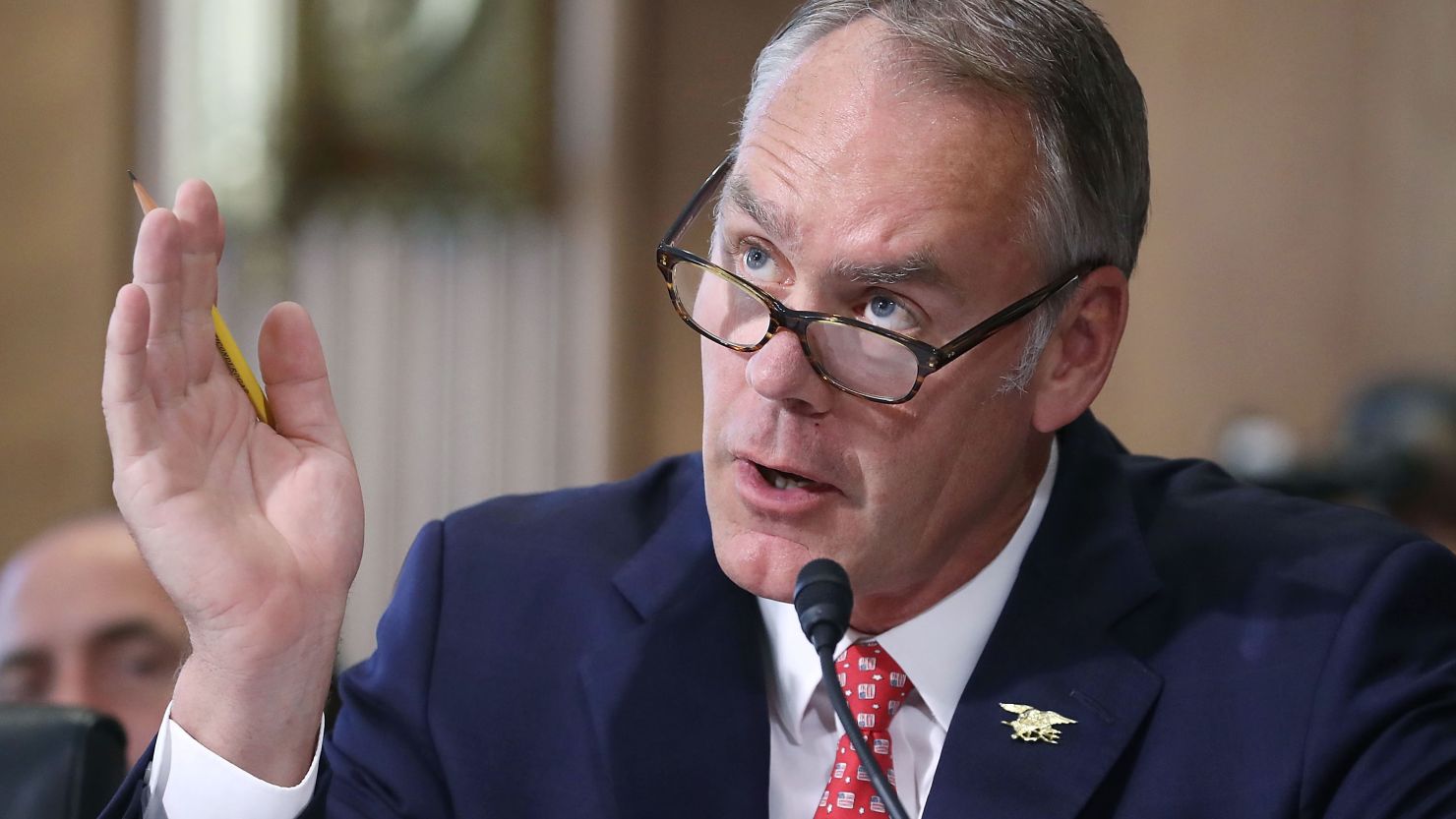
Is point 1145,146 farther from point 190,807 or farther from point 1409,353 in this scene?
point 1409,353

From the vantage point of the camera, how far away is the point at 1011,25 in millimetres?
1593

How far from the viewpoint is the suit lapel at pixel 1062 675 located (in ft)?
4.97

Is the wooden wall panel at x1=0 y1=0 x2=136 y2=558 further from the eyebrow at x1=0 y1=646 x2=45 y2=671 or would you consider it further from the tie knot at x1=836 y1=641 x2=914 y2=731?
the tie knot at x1=836 y1=641 x2=914 y2=731

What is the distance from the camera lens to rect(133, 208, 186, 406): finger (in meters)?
1.29

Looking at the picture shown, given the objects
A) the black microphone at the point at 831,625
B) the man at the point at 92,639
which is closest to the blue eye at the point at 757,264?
the black microphone at the point at 831,625

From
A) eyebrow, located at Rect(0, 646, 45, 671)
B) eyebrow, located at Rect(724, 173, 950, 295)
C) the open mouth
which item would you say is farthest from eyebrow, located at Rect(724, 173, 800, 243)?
eyebrow, located at Rect(0, 646, 45, 671)

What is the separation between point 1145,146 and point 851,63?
38 cm

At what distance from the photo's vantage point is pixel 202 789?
1.33m

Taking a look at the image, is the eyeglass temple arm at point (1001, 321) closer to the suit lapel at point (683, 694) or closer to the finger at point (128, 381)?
the suit lapel at point (683, 694)

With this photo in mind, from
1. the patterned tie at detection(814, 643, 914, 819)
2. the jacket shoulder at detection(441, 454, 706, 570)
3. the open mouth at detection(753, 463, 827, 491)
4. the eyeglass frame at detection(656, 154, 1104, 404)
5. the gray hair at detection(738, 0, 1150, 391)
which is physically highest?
the gray hair at detection(738, 0, 1150, 391)

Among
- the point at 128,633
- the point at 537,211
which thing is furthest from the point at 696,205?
the point at 537,211

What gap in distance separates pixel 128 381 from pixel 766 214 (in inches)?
23.7

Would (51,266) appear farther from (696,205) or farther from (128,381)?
(128,381)

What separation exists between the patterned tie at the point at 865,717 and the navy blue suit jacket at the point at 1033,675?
7cm
